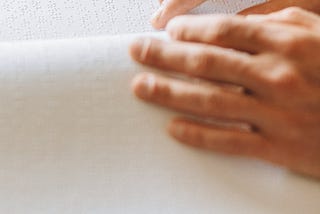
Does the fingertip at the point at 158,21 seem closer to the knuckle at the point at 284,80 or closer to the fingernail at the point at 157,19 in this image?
the fingernail at the point at 157,19

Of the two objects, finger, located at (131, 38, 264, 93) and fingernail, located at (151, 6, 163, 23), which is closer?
finger, located at (131, 38, 264, 93)

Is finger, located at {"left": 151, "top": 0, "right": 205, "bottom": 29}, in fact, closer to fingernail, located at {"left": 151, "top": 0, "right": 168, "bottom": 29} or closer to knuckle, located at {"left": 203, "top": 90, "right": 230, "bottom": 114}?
fingernail, located at {"left": 151, "top": 0, "right": 168, "bottom": 29}

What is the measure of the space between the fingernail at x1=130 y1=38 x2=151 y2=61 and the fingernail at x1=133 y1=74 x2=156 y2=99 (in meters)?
0.02

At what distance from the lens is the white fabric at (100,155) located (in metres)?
0.51

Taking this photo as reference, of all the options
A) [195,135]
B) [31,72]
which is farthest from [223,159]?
[31,72]

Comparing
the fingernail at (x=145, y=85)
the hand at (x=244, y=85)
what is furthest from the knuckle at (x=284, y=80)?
the fingernail at (x=145, y=85)

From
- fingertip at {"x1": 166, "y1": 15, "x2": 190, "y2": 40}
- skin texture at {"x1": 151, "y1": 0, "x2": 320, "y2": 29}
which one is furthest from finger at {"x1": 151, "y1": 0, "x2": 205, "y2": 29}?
fingertip at {"x1": 166, "y1": 15, "x2": 190, "y2": 40}

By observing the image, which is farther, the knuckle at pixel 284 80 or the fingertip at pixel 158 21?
the fingertip at pixel 158 21

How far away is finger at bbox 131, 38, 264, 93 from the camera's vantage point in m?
0.49

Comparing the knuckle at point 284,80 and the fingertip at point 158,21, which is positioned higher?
the knuckle at point 284,80

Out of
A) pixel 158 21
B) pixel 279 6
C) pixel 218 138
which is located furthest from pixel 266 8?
pixel 218 138

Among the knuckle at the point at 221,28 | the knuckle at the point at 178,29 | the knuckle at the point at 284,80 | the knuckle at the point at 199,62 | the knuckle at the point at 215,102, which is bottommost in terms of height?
the knuckle at the point at 215,102

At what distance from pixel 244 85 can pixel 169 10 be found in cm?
→ 18

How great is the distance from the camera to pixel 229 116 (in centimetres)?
51
